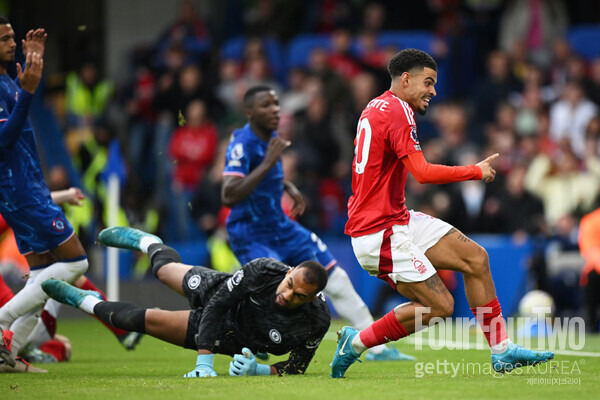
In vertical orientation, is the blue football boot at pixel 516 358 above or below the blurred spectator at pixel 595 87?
below

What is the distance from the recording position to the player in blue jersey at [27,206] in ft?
24.1

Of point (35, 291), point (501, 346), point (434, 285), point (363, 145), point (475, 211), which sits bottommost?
point (475, 211)

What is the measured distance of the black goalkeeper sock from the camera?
724 cm

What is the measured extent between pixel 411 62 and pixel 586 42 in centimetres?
1091

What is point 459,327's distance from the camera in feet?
41.7

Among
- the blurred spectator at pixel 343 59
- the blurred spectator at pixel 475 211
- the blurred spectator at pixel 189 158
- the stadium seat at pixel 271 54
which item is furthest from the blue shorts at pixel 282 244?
the stadium seat at pixel 271 54

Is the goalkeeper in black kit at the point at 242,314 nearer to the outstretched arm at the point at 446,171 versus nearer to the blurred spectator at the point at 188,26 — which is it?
the outstretched arm at the point at 446,171

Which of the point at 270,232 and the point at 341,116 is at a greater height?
the point at 341,116

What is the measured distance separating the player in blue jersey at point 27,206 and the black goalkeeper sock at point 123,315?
56 centimetres

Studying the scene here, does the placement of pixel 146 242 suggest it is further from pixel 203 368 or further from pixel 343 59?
pixel 343 59

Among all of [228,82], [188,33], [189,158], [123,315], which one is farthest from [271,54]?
[123,315]

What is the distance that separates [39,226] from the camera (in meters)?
7.61

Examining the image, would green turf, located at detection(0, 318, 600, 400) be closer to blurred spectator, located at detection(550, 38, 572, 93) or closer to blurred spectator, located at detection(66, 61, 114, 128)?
blurred spectator, located at detection(550, 38, 572, 93)

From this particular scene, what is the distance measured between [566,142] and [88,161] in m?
7.78
